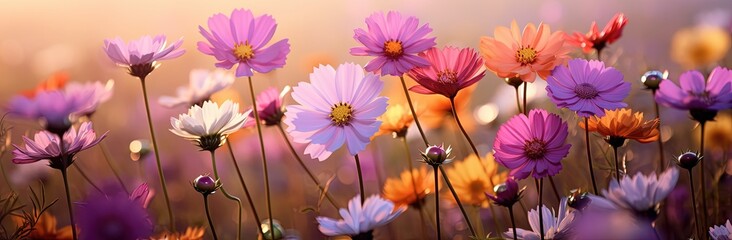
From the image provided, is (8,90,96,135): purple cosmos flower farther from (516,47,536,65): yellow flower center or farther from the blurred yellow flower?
the blurred yellow flower

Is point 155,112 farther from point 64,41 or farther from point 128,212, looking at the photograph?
point 128,212

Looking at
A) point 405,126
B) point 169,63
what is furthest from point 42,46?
point 405,126

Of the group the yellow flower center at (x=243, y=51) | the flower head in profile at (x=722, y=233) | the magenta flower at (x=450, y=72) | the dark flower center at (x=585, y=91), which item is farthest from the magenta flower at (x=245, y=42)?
the flower head in profile at (x=722, y=233)

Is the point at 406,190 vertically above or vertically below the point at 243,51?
below

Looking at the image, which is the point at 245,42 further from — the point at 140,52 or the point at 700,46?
the point at 700,46

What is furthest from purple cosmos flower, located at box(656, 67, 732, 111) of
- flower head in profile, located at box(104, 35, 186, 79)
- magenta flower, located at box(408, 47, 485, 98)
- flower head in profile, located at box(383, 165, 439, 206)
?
flower head in profile, located at box(104, 35, 186, 79)

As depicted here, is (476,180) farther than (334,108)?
Yes

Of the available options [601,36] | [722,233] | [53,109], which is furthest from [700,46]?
[53,109]
